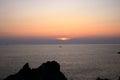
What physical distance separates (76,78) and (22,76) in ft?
98.4

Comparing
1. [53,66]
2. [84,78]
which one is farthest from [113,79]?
[53,66]

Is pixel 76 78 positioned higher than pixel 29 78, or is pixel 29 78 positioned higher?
pixel 29 78

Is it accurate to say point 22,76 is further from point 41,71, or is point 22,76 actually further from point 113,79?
point 113,79

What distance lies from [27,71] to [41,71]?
3.42 meters

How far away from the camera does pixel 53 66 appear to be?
4584 cm

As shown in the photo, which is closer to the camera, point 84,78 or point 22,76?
point 22,76

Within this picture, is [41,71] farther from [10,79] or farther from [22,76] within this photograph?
[10,79]

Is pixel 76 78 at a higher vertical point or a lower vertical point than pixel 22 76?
lower

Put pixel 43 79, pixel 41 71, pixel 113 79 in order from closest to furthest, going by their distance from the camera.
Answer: pixel 43 79, pixel 41 71, pixel 113 79

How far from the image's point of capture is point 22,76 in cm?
4522

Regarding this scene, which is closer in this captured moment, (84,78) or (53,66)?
(53,66)

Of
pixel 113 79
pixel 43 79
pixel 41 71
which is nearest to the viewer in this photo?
pixel 43 79

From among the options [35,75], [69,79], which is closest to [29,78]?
[35,75]

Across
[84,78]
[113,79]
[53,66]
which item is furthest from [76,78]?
[53,66]
